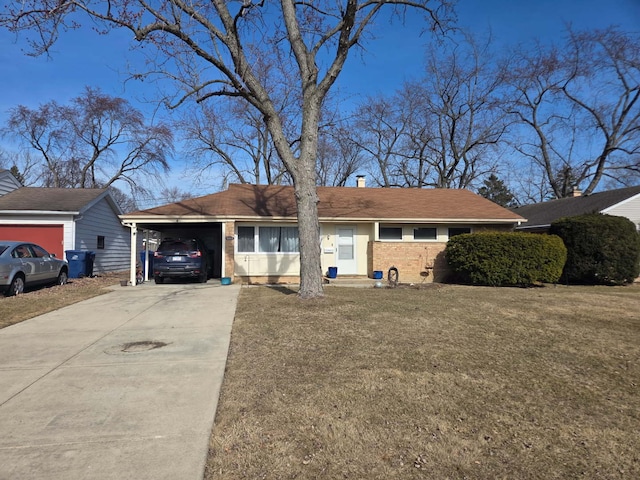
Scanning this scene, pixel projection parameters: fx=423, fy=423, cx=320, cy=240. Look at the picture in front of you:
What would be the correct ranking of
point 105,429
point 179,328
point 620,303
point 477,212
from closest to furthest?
point 105,429, point 179,328, point 620,303, point 477,212

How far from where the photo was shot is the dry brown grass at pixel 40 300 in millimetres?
8573

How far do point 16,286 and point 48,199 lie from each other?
8.82m

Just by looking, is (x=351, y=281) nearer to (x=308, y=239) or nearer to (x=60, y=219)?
(x=308, y=239)

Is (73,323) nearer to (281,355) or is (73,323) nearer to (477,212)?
(281,355)

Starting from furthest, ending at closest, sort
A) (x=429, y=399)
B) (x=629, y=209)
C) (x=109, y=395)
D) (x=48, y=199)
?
(x=629, y=209) < (x=48, y=199) < (x=109, y=395) < (x=429, y=399)

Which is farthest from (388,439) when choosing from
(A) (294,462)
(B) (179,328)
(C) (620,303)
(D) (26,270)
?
(D) (26,270)

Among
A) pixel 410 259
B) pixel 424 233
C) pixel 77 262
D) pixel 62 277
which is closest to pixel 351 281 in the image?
pixel 410 259

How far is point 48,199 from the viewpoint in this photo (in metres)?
18.8

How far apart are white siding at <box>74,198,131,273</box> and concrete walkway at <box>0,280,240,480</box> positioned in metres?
11.4

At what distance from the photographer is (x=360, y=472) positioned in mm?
2893

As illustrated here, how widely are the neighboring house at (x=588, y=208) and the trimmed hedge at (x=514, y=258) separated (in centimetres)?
552

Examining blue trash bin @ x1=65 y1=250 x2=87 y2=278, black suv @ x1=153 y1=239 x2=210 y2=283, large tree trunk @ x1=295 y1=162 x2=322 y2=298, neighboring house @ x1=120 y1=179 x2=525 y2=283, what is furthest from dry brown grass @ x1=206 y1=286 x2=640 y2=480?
blue trash bin @ x1=65 y1=250 x2=87 y2=278

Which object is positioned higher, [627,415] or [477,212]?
[477,212]

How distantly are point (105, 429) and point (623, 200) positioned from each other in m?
24.0
